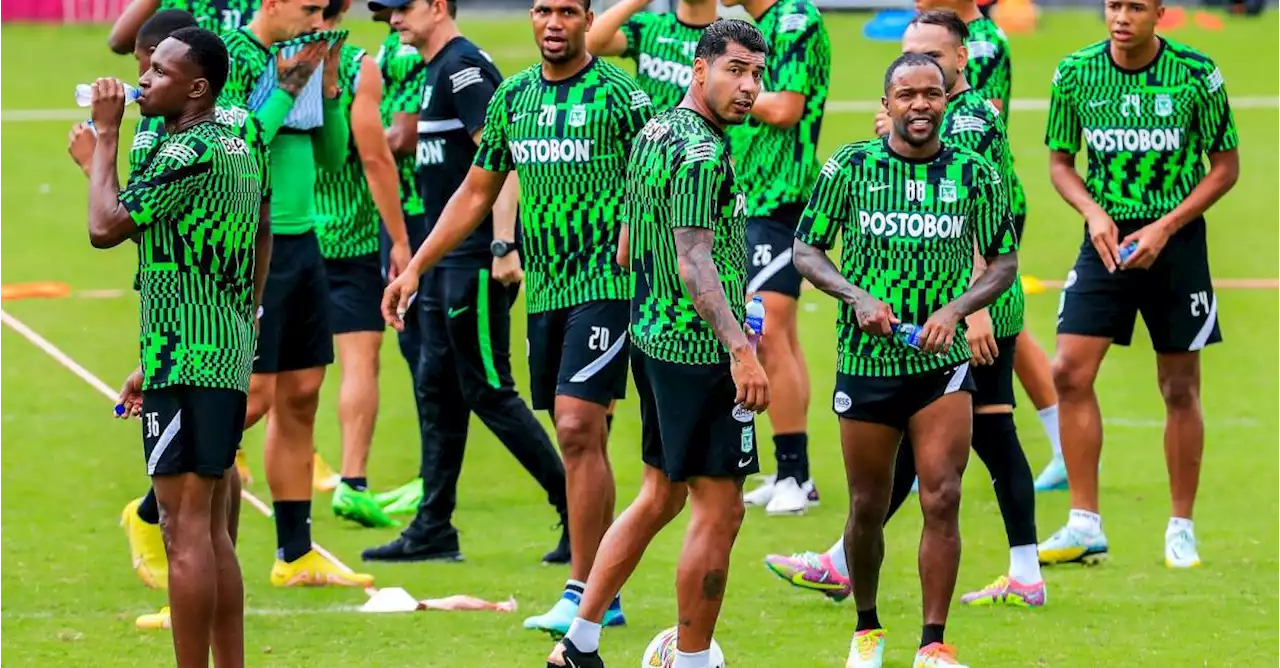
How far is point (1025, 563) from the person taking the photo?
333 inches

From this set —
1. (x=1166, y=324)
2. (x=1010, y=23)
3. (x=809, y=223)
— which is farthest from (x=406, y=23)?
(x=1010, y=23)

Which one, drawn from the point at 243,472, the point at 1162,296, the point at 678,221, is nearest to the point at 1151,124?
the point at 1162,296

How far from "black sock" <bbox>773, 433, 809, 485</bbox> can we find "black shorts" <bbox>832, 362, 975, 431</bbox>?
10.0 feet

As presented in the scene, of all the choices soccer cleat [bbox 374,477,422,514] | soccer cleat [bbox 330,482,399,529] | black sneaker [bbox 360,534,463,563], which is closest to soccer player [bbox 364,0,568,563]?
black sneaker [bbox 360,534,463,563]

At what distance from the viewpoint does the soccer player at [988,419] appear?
27.1ft

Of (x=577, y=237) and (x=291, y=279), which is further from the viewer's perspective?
(x=291, y=279)

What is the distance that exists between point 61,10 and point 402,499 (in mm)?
26099

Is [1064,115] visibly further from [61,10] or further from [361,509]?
[61,10]

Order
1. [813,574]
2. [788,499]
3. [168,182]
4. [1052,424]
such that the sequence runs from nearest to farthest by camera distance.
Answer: [168,182]
[813,574]
[788,499]
[1052,424]

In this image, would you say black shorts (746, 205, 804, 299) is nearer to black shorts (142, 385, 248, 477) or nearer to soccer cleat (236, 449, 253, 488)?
soccer cleat (236, 449, 253, 488)

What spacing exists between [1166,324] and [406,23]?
361cm

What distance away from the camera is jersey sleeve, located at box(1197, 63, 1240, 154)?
9.21 m

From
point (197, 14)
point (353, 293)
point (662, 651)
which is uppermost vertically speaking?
point (197, 14)

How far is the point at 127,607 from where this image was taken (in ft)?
28.1
